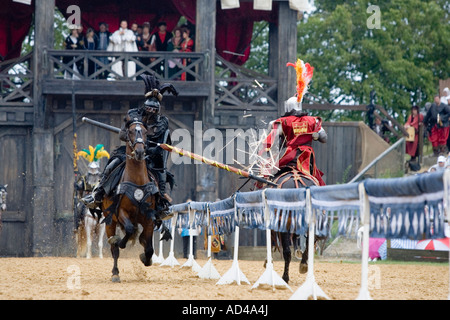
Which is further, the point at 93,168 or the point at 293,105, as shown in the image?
the point at 93,168

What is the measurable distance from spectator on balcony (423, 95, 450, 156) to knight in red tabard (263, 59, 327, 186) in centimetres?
1431

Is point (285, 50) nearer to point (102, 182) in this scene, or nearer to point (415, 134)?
point (415, 134)

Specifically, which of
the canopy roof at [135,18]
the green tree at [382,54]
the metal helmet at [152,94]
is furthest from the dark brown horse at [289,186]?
the green tree at [382,54]

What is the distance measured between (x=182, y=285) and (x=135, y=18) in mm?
17626

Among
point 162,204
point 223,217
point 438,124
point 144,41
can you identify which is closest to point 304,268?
point 223,217

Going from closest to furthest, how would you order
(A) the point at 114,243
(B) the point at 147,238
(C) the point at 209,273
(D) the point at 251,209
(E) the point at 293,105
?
1. (D) the point at 251,209
2. (B) the point at 147,238
3. (A) the point at 114,243
4. (E) the point at 293,105
5. (C) the point at 209,273

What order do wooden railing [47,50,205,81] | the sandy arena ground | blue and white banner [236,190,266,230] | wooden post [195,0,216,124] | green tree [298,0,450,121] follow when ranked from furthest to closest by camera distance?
1. green tree [298,0,450,121]
2. wooden post [195,0,216,124]
3. wooden railing [47,50,205,81]
4. blue and white banner [236,190,266,230]
5. the sandy arena ground

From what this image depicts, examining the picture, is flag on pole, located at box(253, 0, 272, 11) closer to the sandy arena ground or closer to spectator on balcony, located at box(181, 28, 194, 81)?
spectator on balcony, located at box(181, 28, 194, 81)

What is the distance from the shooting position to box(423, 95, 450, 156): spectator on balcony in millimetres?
28453

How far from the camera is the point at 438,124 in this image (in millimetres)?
28516

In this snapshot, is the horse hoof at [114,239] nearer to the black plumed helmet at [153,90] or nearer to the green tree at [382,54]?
the black plumed helmet at [153,90]

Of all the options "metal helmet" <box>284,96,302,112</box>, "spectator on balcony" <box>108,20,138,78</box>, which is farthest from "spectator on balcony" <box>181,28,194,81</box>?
"metal helmet" <box>284,96,302,112</box>

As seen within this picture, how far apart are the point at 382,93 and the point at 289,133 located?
93.2 feet

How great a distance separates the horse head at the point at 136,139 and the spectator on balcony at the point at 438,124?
53.5 feet
